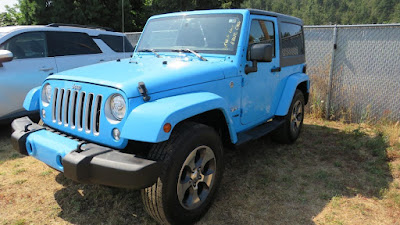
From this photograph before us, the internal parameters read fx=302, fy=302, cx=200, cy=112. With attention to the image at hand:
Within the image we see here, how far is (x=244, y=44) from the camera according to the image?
3.42 meters

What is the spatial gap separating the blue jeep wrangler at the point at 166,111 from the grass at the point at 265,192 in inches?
20.3

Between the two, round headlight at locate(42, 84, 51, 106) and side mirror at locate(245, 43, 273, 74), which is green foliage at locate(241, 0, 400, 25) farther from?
round headlight at locate(42, 84, 51, 106)

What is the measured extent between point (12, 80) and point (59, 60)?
0.90 m

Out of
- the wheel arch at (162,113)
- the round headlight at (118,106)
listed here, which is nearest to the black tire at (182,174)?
the wheel arch at (162,113)

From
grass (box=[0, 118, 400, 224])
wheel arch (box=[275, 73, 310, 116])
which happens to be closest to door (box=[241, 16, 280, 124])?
wheel arch (box=[275, 73, 310, 116])

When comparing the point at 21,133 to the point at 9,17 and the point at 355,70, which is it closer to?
the point at 355,70

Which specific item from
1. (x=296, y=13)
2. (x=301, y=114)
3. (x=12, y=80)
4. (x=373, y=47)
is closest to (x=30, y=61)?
(x=12, y=80)

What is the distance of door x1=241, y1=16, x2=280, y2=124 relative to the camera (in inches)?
142

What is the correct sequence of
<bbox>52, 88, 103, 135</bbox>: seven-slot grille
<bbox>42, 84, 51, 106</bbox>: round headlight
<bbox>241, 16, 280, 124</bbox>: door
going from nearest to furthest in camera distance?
<bbox>52, 88, 103, 135</bbox>: seven-slot grille
<bbox>42, 84, 51, 106</bbox>: round headlight
<bbox>241, 16, 280, 124</bbox>: door

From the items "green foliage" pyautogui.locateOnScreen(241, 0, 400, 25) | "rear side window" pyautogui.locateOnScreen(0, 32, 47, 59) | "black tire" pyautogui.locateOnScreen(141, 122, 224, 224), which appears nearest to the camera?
"black tire" pyautogui.locateOnScreen(141, 122, 224, 224)

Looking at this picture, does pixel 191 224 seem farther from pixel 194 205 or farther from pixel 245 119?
pixel 245 119

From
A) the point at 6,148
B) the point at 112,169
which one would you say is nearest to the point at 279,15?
the point at 112,169

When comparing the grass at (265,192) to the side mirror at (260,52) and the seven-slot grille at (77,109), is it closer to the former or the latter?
the seven-slot grille at (77,109)

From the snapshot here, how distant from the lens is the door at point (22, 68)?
4.73 meters
